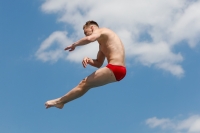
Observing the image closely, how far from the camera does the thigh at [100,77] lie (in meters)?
12.7

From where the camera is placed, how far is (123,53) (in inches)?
520

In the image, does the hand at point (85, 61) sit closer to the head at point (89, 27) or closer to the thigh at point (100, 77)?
the thigh at point (100, 77)

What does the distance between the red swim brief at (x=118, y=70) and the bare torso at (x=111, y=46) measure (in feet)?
0.40

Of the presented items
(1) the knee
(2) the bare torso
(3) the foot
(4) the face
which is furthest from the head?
(3) the foot

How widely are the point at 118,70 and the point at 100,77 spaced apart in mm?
587

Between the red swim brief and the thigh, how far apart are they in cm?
10

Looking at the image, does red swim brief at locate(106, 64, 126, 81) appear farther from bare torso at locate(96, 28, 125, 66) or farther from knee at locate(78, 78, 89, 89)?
knee at locate(78, 78, 89, 89)

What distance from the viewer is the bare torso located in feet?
42.5

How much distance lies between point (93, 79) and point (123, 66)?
1030 mm

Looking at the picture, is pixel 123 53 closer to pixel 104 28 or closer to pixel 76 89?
pixel 104 28

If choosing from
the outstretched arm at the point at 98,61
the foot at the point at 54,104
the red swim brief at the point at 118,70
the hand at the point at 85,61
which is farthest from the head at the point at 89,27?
the foot at the point at 54,104

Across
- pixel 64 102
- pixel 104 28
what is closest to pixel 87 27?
pixel 104 28

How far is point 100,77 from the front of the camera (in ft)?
41.8

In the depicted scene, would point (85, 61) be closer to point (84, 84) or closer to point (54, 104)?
point (84, 84)
